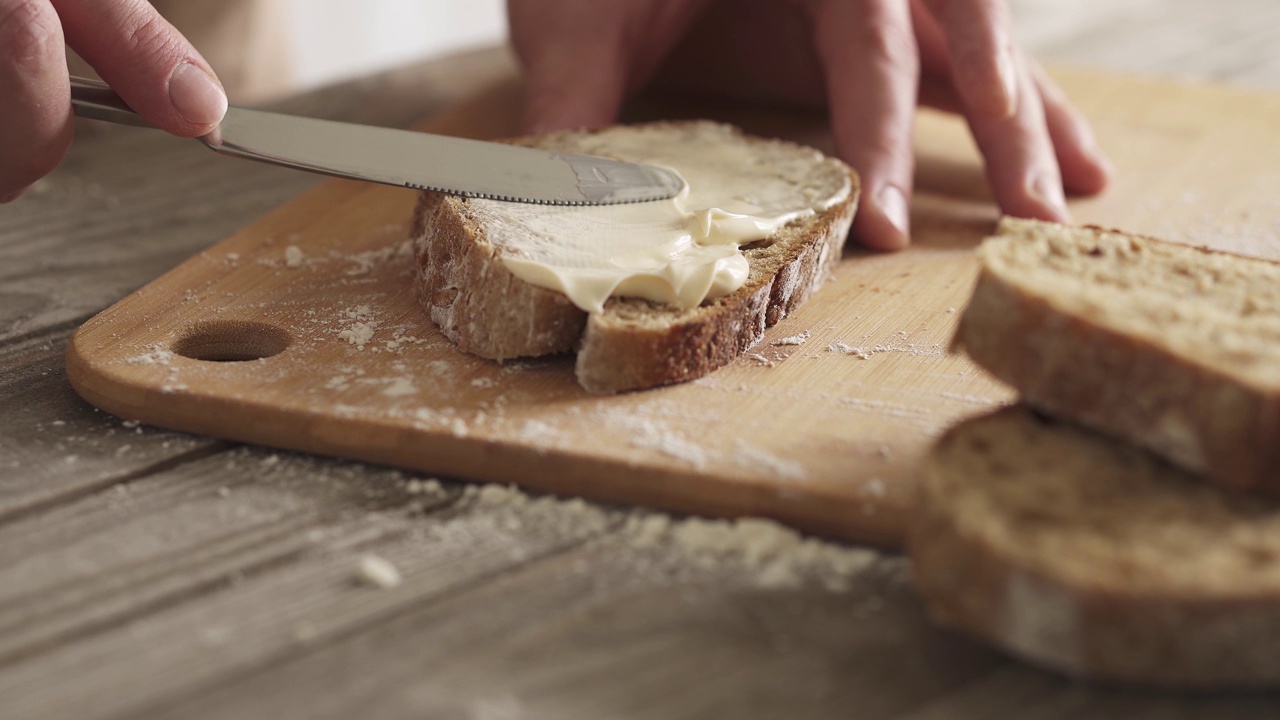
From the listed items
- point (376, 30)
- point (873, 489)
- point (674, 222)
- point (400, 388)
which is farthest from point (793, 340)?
point (376, 30)

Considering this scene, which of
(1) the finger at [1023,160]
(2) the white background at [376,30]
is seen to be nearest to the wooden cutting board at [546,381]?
(1) the finger at [1023,160]

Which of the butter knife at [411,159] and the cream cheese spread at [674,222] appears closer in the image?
the cream cheese spread at [674,222]

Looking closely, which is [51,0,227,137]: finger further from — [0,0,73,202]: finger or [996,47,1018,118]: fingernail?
[996,47,1018,118]: fingernail

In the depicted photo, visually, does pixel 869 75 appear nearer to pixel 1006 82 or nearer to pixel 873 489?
pixel 1006 82

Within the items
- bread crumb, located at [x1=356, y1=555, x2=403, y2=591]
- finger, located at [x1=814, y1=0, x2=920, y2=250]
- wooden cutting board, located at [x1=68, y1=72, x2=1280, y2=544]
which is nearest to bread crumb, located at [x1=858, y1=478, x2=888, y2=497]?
wooden cutting board, located at [x1=68, y1=72, x2=1280, y2=544]

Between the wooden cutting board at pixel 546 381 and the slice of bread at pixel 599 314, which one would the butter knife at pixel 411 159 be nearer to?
the slice of bread at pixel 599 314

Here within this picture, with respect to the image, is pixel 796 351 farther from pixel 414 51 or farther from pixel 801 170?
pixel 414 51
